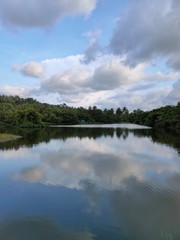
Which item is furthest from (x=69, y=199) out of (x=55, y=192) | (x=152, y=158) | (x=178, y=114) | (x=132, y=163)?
(x=178, y=114)

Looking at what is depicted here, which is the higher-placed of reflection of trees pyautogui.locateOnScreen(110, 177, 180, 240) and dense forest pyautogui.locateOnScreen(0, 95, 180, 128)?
dense forest pyautogui.locateOnScreen(0, 95, 180, 128)

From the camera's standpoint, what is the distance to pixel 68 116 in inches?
4564

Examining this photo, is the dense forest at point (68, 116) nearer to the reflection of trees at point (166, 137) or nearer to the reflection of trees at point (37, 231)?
the reflection of trees at point (166, 137)

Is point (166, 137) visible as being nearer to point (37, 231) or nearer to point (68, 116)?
point (37, 231)

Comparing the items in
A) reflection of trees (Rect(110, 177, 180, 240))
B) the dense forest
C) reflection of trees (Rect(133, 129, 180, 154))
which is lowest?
reflection of trees (Rect(110, 177, 180, 240))

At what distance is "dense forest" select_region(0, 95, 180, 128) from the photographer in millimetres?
81438

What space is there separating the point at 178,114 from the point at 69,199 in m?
67.9

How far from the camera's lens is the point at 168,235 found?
8438 mm

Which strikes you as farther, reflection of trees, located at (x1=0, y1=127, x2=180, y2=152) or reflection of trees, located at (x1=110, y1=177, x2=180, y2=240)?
reflection of trees, located at (x1=0, y1=127, x2=180, y2=152)

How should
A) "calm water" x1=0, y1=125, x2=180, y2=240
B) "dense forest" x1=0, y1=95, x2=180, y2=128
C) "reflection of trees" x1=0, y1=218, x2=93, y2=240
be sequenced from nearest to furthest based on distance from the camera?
"reflection of trees" x1=0, y1=218, x2=93, y2=240 < "calm water" x1=0, y1=125, x2=180, y2=240 < "dense forest" x1=0, y1=95, x2=180, y2=128

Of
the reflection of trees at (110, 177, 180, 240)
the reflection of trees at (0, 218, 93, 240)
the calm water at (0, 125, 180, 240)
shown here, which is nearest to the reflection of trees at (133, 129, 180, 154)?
the calm water at (0, 125, 180, 240)

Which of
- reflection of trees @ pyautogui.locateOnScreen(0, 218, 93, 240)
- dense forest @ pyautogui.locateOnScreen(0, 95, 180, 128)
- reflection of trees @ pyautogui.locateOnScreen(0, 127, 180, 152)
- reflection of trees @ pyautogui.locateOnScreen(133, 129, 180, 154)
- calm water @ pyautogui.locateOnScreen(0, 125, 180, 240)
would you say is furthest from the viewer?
dense forest @ pyautogui.locateOnScreen(0, 95, 180, 128)

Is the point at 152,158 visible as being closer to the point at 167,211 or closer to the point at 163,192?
the point at 163,192

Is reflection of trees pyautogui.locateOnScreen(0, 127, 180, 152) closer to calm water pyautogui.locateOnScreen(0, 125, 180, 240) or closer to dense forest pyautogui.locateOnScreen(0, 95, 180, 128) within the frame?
calm water pyautogui.locateOnScreen(0, 125, 180, 240)
